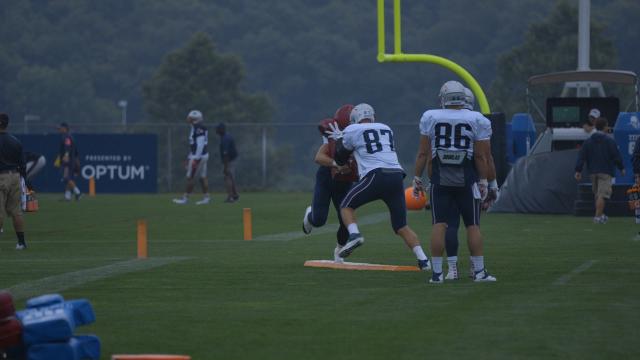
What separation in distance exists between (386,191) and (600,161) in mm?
10503

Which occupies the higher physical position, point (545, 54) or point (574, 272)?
point (545, 54)

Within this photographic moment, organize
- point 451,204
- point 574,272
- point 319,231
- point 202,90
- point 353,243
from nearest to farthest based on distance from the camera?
point 451,204
point 353,243
point 574,272
point 319,231
point 202,90

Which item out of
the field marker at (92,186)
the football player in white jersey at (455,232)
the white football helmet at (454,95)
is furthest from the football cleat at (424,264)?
the field marker at (92,186)

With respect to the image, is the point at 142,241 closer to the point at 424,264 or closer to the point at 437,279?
the point at 424,264

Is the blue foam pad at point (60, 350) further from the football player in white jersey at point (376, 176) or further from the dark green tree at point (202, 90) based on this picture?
the dark green tree at point (202, 90)

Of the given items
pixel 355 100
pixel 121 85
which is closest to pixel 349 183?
pixel 355 100

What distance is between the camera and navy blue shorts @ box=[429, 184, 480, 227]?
44.6 feet

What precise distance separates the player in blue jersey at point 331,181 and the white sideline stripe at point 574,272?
242 centimetres

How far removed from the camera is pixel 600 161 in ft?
79.3

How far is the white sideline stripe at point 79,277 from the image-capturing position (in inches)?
518

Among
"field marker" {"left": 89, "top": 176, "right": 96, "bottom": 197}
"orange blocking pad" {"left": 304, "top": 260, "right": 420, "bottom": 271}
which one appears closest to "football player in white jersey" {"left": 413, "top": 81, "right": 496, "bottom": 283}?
"orange blocking pad" {"left": 304, "top": 260, "right": 420, "bottom": 271}

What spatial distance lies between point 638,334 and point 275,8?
108019mm

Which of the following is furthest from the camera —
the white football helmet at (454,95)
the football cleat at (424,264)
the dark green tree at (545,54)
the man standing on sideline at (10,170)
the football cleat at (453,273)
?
the dark green tree at (545,54)

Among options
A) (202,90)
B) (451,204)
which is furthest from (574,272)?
(202,90)
